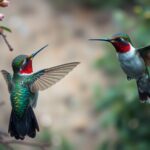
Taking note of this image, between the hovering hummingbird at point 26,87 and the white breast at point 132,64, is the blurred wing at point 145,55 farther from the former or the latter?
the hovering hummingbird at point 26,87

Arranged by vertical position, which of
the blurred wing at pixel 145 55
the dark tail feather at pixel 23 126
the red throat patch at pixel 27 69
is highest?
the blurred wing at pixel 145 55

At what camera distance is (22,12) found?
33.3 ft

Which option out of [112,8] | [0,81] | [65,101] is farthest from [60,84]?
[112,8]

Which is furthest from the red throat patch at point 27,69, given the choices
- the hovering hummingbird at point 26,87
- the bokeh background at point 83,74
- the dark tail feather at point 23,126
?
the bokeh background at point 83,74

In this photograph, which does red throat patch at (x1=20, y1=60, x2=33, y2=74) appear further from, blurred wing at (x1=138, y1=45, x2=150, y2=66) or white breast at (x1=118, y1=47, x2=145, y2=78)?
blurred wing at (x1=138, y1=45, x2=150, y2=66)

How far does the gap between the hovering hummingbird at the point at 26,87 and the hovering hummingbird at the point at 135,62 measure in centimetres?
28

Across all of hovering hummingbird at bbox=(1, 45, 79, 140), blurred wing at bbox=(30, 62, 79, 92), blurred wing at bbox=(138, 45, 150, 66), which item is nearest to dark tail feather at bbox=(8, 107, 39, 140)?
hovering hummingbird at bbox=(1, 45, 79, 140)

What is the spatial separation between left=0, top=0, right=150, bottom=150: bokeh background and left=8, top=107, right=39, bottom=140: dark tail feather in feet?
11.4

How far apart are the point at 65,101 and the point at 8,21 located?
2136 mm

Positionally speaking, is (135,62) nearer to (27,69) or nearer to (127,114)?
(27,69)

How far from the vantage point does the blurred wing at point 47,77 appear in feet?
7.66

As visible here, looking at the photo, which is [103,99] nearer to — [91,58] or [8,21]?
[91,58]

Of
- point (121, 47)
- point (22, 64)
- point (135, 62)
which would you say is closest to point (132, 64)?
point (135, 62)

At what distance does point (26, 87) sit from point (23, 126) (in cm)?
23
